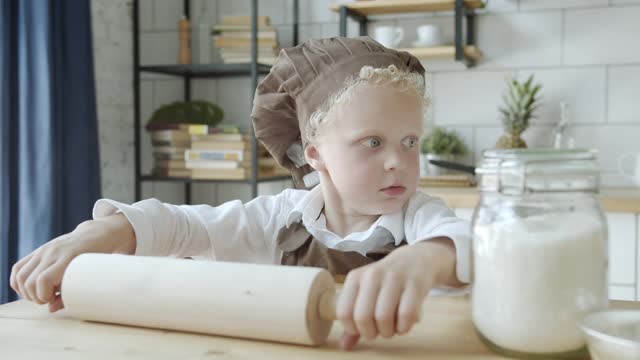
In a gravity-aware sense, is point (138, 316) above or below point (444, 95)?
below

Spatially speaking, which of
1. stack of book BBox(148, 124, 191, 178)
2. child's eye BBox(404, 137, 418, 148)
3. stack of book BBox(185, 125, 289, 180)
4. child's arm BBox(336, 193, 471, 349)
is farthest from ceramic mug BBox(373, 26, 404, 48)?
child's arm BBox(336, 193, 471, 349)

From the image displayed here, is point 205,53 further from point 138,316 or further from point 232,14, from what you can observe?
point 138,316

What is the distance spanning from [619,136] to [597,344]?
2.39 m

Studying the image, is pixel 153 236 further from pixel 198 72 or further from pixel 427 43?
pixel 198 72

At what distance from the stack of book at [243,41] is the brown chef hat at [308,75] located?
63.7 inches

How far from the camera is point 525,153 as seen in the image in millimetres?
525

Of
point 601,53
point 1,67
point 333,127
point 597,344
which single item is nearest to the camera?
point 597,344

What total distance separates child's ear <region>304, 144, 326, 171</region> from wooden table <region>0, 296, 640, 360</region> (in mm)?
507

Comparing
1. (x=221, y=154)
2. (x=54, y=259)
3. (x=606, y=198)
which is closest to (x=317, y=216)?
(x=54, y=259)

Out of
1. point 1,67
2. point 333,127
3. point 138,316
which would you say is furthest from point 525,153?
point 1,67

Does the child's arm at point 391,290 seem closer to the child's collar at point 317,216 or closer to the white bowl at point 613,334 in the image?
the white bowl at point 613,334

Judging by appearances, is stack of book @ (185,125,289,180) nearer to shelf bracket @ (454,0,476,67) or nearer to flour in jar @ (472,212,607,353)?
shelf bracket @ (454,0,476,67)

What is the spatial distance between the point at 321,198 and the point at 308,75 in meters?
0.20

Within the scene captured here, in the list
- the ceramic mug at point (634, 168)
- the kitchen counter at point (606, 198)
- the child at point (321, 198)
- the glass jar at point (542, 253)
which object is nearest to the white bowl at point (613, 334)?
the glass jar at point (542, 253)
